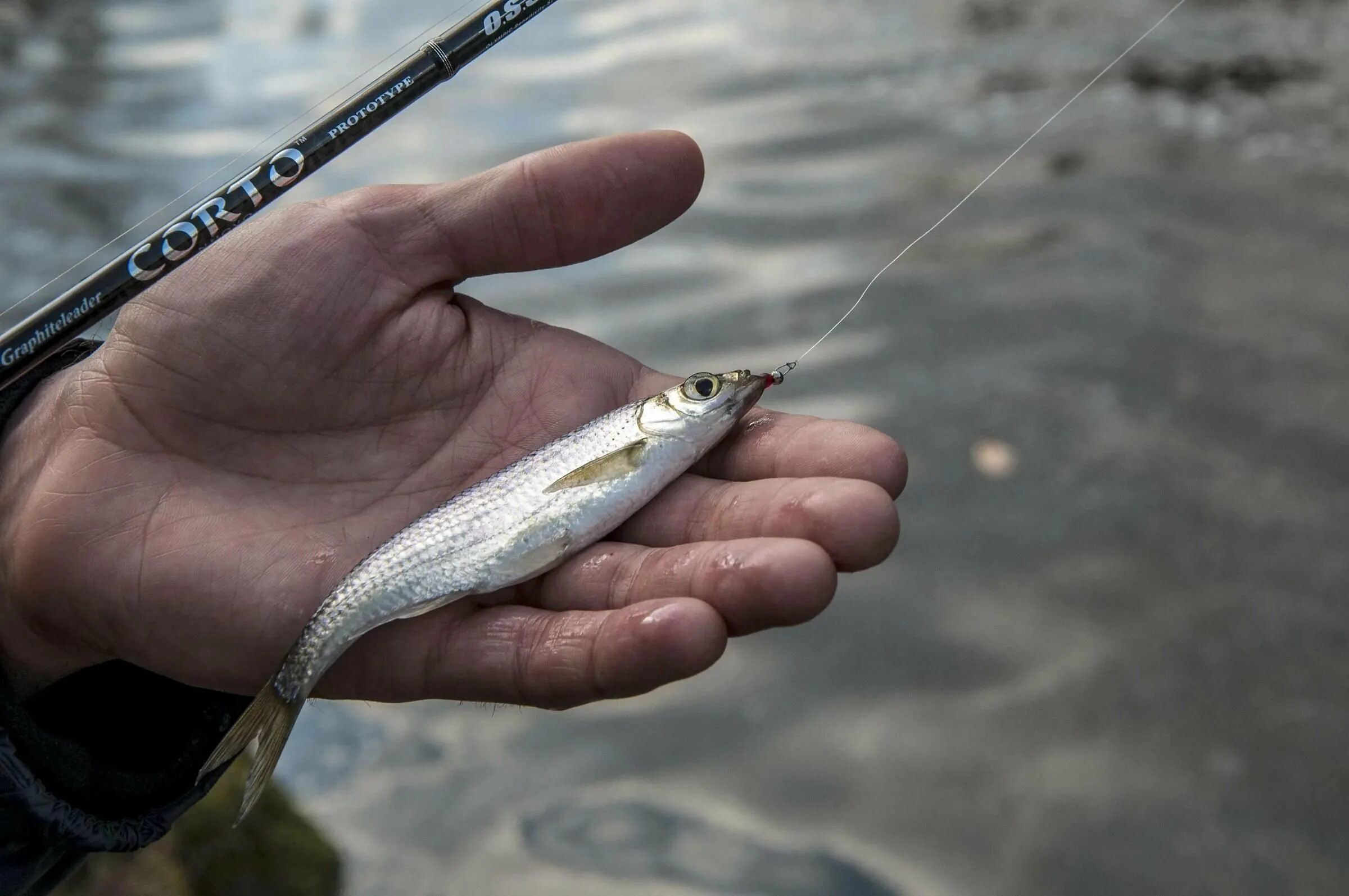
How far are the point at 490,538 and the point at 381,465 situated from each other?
23.8 inches

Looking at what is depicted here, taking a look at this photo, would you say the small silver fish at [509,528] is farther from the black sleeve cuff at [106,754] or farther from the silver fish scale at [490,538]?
the black sleeve cuff at [106,754]

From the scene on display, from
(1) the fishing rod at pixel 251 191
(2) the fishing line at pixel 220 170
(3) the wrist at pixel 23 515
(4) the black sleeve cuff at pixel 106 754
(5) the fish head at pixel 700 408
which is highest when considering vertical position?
(1) the fishing rod at pixel 251 191

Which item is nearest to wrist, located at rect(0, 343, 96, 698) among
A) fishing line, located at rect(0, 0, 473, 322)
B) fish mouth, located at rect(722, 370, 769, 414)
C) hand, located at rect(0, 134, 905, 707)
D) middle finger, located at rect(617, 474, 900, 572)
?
hand, located at rect(0, 134, 905, 707)

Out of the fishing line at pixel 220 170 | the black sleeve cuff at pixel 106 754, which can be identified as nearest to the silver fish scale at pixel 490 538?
the black sleeve cuff at pixel 106 754

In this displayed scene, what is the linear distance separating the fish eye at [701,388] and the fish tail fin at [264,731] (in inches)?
55.4

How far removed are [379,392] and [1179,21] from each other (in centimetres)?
613

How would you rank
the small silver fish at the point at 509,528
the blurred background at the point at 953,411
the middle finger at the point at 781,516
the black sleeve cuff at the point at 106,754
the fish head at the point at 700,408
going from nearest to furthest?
1. the middle finger at the point at 781,516
2. the small silver fish at the point at 509,528
3. the black sleeve cuff at the point at 106,754
4. the fish head at the point at 700,408
5. the blurred background at the point at 953,411

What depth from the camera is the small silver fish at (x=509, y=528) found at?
126 inches

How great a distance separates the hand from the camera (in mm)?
3006

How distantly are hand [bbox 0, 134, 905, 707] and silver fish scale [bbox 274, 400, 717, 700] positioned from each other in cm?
9

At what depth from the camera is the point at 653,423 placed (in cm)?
352

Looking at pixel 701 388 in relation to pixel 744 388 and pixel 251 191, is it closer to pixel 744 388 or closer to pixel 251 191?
pixel 744 388

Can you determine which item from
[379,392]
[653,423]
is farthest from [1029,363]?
[379,392]

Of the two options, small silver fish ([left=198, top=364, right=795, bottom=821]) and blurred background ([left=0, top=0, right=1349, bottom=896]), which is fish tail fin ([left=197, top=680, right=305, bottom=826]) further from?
blurred background ([left=0, top=0, right=1349, bottom=896])
